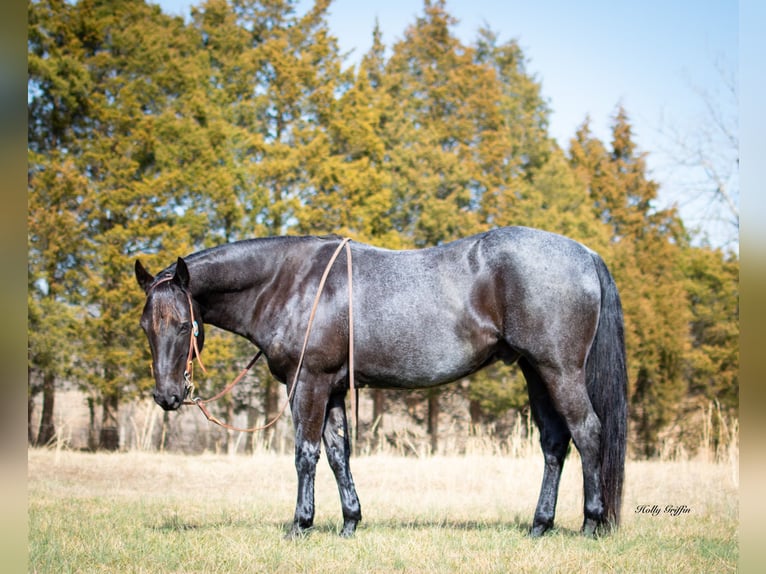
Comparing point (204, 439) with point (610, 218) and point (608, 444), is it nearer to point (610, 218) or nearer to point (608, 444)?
point (610, 218)

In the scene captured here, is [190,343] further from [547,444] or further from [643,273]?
[643,273]

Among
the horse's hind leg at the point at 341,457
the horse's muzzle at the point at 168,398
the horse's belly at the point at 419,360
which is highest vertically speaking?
the horse's belly at the point at 419,360

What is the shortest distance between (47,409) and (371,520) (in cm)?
973

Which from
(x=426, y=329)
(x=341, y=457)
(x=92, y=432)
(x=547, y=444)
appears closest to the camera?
(x=426, y=329)

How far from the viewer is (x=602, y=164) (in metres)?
17.1

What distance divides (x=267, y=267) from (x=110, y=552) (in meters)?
2.24

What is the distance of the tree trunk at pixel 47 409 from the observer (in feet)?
43.9

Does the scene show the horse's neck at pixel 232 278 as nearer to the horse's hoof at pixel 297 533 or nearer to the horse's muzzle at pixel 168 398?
the horse's muzzle at pixel 168 398

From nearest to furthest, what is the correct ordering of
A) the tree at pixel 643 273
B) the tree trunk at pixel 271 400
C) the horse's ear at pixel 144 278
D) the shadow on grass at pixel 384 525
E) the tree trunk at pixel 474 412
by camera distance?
the horse's ear at pixel 144 278 → the shadow on grass at pixel 384 525 → the tree trunk at pixel 271 400 → the tree at pixel 643 273 → the tree trunk at pixel 474 412

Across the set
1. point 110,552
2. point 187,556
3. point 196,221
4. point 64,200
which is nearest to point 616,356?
point 187,556

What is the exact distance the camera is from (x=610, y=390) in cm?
524

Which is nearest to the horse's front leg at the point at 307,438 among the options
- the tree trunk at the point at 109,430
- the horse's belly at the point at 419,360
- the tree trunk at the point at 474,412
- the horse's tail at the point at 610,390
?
the horse's belly at the point at 419,360

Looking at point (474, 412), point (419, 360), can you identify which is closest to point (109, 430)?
point (474, 412)

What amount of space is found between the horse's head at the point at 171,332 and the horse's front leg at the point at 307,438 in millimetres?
845
